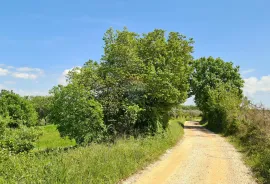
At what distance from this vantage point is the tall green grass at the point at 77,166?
757cm

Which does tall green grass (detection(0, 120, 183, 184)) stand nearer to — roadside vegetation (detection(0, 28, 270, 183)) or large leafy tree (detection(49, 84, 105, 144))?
roadside vegetation (detection(0, 28, 270, 183))

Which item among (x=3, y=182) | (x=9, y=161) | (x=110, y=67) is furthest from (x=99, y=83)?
(x=3, y=182)

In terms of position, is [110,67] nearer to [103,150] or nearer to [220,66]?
[103,150]

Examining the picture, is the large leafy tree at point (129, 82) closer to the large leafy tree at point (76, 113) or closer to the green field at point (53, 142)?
the large leafy tree at point (76, 113)

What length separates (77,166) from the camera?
28.3ft

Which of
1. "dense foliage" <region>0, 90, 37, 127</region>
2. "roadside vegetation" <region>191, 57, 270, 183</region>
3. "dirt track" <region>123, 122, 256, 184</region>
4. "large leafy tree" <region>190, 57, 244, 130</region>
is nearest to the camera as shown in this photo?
"dirt track" <region>123, 122, 256, 184</region>

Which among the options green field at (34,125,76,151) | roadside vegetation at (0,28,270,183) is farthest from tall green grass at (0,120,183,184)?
green field at (34,125,76,151)

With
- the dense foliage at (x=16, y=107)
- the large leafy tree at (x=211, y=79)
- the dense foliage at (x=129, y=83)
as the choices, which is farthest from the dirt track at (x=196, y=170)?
the dense foliage at (x=16, y=107)

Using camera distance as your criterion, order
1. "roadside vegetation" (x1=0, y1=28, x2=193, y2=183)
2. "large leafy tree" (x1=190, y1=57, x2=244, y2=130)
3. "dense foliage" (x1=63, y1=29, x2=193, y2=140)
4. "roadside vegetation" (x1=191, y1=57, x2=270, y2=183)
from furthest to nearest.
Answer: "large leafy tree" (x1=190, y1=57, x2=244, y2=130) < "dense foliage" (x1=63, y1=29, x2=193, y2=140) < "roadside vegetation" (x1=191, y1=57, x2=270, y2=183) < "roadside vegetation" (x1=0, y1=28, x2=193, y2=183)

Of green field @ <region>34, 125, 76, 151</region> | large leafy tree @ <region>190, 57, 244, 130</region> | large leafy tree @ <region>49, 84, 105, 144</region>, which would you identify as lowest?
green field @ <region>34, 125, 76, 151</region>

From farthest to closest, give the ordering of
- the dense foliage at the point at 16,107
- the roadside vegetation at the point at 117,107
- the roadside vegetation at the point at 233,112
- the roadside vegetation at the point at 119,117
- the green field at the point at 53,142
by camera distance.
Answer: the dense foliage at the point at 16,107 → the green field at the point at 53,142 → the roadside vegetation at the point at 233,112 → the roadside vegetation at the point at 117,107 → the roadside vegetation at the point at 119,117

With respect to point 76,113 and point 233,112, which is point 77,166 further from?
point 233,112

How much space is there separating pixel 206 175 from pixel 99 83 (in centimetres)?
981

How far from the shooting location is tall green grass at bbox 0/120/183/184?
7566 millimetres
